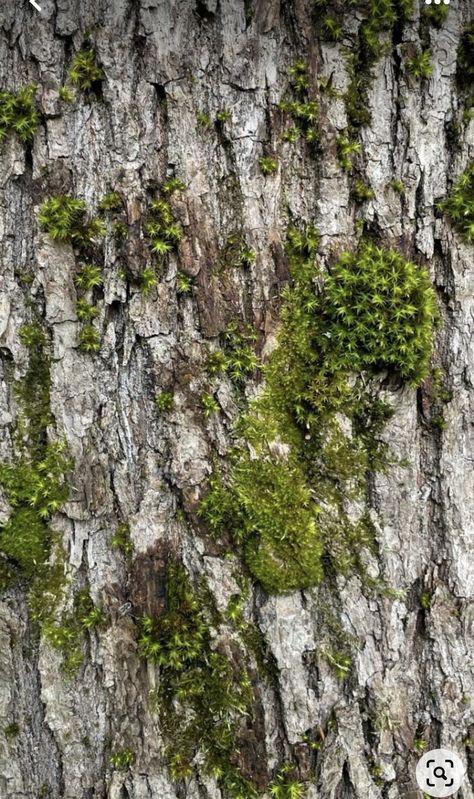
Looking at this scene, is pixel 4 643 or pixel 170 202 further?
pixel 4 643

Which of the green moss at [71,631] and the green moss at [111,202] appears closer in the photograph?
the green moss at [111,202]

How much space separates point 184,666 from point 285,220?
2.15 metres

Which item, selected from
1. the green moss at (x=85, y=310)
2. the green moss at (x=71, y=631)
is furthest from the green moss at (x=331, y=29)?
the green moss at (x=71, y=631)

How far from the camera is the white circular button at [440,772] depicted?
262cm

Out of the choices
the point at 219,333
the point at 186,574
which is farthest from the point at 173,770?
the point at 219,333

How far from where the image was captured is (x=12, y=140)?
2623 mm

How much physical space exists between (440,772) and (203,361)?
7.35 feet

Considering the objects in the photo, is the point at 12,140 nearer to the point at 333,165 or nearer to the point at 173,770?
the point at 333,165

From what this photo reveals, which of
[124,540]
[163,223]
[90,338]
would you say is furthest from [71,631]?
[163,223]

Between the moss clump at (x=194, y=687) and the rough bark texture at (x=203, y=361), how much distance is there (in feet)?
0.21

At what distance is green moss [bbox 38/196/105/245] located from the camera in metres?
2.58

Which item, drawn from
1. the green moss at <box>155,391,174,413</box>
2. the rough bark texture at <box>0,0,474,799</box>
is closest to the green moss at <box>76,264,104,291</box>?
the rough bark texture at <box>0,0,474,799</box>

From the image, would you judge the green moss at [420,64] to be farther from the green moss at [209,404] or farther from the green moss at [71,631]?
the green moss at [71,631]

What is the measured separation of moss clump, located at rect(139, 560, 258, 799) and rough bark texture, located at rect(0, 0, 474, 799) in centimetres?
7
